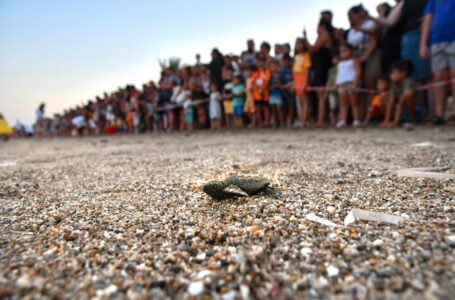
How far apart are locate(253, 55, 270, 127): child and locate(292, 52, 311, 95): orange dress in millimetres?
722

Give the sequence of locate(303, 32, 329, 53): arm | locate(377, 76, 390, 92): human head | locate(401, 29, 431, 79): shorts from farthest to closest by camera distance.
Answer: locate(303, 32, 329, 53): arm < locate(377, 76, 390, 92): human head < locate(401, 29, 431, 79): shorts

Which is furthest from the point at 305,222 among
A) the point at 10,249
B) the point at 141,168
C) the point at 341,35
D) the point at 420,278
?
the point at 341,35

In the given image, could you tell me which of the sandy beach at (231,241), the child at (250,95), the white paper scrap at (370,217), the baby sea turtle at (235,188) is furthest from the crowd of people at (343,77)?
the white paper scrap at (370,217)

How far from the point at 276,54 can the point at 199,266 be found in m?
7.12

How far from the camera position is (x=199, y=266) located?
104cm

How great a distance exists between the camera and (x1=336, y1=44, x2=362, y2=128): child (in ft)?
19.6

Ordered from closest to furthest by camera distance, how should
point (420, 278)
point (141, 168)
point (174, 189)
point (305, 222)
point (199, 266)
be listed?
point (420, 278)
point (199, 266)
point (305, 222)
point (174, 189)
point (141, 168)

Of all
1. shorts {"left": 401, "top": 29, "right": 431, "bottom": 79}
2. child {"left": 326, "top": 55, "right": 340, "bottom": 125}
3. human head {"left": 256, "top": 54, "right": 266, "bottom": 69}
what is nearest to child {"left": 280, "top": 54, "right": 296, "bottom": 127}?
human head {"left": 256, "top": 54, "right": 266, "bottom": 69}

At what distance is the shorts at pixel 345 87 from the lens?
240 inches

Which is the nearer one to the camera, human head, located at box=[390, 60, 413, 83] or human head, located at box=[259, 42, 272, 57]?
human head, located at box=[390, 60, 413, 83]

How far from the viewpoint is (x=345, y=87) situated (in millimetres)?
6137

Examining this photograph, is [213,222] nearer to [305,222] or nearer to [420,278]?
[305,222]

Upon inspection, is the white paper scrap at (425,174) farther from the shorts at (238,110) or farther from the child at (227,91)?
the child at (227,91)

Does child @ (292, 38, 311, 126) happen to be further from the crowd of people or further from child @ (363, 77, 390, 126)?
child @ (363, 77, 390, 126)
